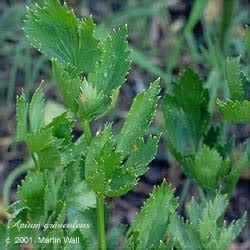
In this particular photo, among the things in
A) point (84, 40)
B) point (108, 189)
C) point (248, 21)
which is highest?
point (248, 21)

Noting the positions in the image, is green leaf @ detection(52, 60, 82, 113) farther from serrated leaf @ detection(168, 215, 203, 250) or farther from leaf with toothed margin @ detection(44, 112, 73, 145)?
serrated leaf @ detection(168, 215, 203, 250)

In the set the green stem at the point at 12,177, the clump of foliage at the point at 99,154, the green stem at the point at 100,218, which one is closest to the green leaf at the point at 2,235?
the clump of foliage at the point at 99,154

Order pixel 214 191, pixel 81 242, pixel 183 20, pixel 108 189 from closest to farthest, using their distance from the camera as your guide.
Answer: pixel 108 189 < pixel 81 242 < pixel 214 191 < pixel 183 20

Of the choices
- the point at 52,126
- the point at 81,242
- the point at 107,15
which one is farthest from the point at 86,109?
the point at 107,15

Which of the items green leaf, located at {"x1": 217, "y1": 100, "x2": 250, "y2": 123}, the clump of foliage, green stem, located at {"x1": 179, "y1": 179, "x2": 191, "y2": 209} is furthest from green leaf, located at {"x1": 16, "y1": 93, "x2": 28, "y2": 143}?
green stem, located at {"x1": 179, "y1": 179, "x2": 191, "y2": 209}

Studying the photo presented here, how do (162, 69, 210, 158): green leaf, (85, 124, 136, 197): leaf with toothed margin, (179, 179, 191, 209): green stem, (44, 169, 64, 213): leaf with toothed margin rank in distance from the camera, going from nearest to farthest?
(85, 124, 136, 197): leaf with toothed margin, (44, 169, 64, 213): leaf with toothed margin, (162, 69, 210, 158): green leaf, (179, 179, 191, 209): green stem

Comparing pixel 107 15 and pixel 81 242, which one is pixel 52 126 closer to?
pixel 81 242

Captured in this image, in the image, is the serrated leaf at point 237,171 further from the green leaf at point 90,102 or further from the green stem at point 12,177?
the green stem at point 12,177
